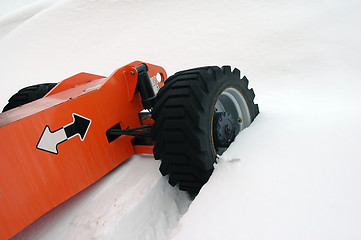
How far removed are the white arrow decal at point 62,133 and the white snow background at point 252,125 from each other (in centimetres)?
56

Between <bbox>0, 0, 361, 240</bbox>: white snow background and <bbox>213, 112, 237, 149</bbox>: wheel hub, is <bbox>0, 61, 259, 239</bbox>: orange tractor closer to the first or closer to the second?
<bbox>213, 112, 237, 149</bbox>: wheel hub

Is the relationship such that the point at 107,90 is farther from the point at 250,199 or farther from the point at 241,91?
the point at 250,199

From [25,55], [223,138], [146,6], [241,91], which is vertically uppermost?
[146,6]

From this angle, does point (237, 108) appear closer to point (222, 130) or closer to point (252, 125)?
point (252, 125)

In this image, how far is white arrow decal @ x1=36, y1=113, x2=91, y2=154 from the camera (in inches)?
77.6

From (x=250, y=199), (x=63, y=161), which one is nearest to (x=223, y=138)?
(x=250, y=199)

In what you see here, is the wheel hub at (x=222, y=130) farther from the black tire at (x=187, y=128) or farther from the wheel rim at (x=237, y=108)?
the wheel rim at (x=237, y=108)

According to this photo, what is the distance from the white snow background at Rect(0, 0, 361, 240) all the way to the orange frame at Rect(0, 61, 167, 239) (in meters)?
0.25

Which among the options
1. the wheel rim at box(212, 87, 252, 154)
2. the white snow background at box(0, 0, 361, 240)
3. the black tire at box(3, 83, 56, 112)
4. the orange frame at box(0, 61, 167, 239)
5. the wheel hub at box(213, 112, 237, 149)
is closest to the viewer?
the white snow background at box(0, 0, 361, 240)

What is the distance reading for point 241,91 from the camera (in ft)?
9.40

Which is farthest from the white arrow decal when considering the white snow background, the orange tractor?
the white snow background

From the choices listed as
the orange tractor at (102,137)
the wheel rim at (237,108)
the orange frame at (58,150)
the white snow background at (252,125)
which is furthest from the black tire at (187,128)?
the wheel rim at (237,108)

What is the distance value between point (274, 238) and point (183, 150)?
85 centimetres

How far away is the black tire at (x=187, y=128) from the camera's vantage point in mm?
2037
